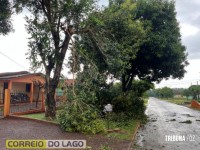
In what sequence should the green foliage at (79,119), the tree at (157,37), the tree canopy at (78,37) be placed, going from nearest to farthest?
the green foliage at (79,119) → the tree canopy at (78,37) → the tree at (157,37)

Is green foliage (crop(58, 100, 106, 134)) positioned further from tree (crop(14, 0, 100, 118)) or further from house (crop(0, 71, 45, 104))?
house (crop(0, 71, 45, 104))

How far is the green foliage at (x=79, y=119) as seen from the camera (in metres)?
12.5

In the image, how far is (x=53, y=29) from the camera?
1502 cm

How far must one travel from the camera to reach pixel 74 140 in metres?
10.8

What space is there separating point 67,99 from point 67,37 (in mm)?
4112

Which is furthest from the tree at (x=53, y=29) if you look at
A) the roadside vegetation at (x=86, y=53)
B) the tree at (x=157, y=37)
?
the tree at (x=157, y=37)

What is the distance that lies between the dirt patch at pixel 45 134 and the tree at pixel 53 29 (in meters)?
2.48

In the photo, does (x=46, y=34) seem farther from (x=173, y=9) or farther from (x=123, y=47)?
(x=173, y=9)

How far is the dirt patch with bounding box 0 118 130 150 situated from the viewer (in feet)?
34.0

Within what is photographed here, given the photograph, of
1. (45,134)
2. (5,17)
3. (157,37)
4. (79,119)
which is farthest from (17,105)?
(157,37)

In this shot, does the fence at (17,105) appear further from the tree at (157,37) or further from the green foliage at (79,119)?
the tree at (157,37)

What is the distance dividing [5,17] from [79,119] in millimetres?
7147

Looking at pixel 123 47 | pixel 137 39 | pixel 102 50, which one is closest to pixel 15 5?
pixel 102 50

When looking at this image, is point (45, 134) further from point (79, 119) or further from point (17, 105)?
point (17, 105)
